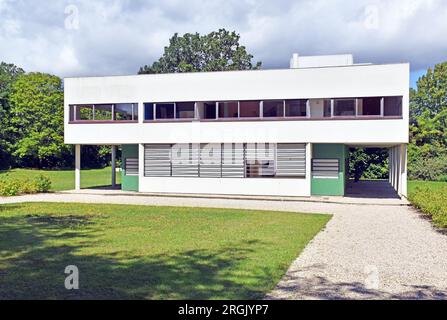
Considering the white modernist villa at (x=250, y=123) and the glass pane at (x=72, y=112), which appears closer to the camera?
the white modernist villa at (x=250, y=123)

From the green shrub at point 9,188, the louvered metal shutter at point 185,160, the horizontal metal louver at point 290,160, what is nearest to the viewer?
the green shrub at point 9,188

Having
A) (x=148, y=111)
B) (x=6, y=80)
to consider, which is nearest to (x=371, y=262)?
(x=148, y=111)

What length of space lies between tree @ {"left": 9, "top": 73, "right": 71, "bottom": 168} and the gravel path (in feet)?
143

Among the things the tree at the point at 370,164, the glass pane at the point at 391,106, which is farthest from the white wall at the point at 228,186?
the tree at the point at 370,164

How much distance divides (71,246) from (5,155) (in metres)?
46.3

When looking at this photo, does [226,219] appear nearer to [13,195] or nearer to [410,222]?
[410,222]

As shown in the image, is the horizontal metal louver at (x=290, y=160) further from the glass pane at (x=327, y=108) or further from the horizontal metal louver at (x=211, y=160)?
the horizontal metal louver at (x=211, y=160)

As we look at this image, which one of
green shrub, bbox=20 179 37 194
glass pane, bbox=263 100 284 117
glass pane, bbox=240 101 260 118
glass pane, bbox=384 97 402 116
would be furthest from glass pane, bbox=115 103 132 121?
glass pane, bbox=384 97 402 116

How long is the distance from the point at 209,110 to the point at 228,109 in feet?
3.58

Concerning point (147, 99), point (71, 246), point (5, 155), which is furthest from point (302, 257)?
point (5, 155)

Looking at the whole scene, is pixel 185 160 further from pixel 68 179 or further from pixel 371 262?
pixel 68 179

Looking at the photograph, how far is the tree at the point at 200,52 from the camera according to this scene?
5809 cm

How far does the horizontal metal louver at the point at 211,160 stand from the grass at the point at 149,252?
859 cm

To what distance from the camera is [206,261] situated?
27.1 ft
